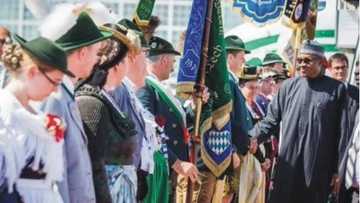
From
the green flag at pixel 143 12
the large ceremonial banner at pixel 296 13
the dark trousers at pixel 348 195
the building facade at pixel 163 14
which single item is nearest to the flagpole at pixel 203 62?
the green flag at pixel 143 12

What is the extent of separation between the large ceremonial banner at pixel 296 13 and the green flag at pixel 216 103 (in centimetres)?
353

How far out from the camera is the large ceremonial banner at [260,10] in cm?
1135

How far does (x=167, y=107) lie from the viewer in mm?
5969

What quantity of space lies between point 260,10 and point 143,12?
5.01m

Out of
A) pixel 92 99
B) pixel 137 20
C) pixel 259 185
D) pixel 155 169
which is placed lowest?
pixel 259 185

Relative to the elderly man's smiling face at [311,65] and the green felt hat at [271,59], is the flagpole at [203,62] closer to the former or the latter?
the elderly man's smiling face at [311,65]

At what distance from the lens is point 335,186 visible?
715 cm

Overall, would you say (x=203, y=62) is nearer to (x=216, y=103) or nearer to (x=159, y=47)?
(x=216, y=103)

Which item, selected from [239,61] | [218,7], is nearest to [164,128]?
[218,7]

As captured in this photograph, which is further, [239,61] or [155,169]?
[239,61]

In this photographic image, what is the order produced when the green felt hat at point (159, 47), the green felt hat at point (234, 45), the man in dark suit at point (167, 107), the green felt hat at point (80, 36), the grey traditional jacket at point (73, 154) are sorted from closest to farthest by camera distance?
the grey traditional jacket at point (73, 154), the green felt hat at point (80, 36), the man in dark suit at point (167, 107), the green felt hat at point (159, 47), the green felt hat at point (234, 45)

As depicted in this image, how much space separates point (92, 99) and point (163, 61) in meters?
2.05

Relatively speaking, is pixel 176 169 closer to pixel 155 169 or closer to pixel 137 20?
pixel 155 169

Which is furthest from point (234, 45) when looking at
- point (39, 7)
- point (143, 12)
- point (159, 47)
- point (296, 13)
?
point (39, 7)
